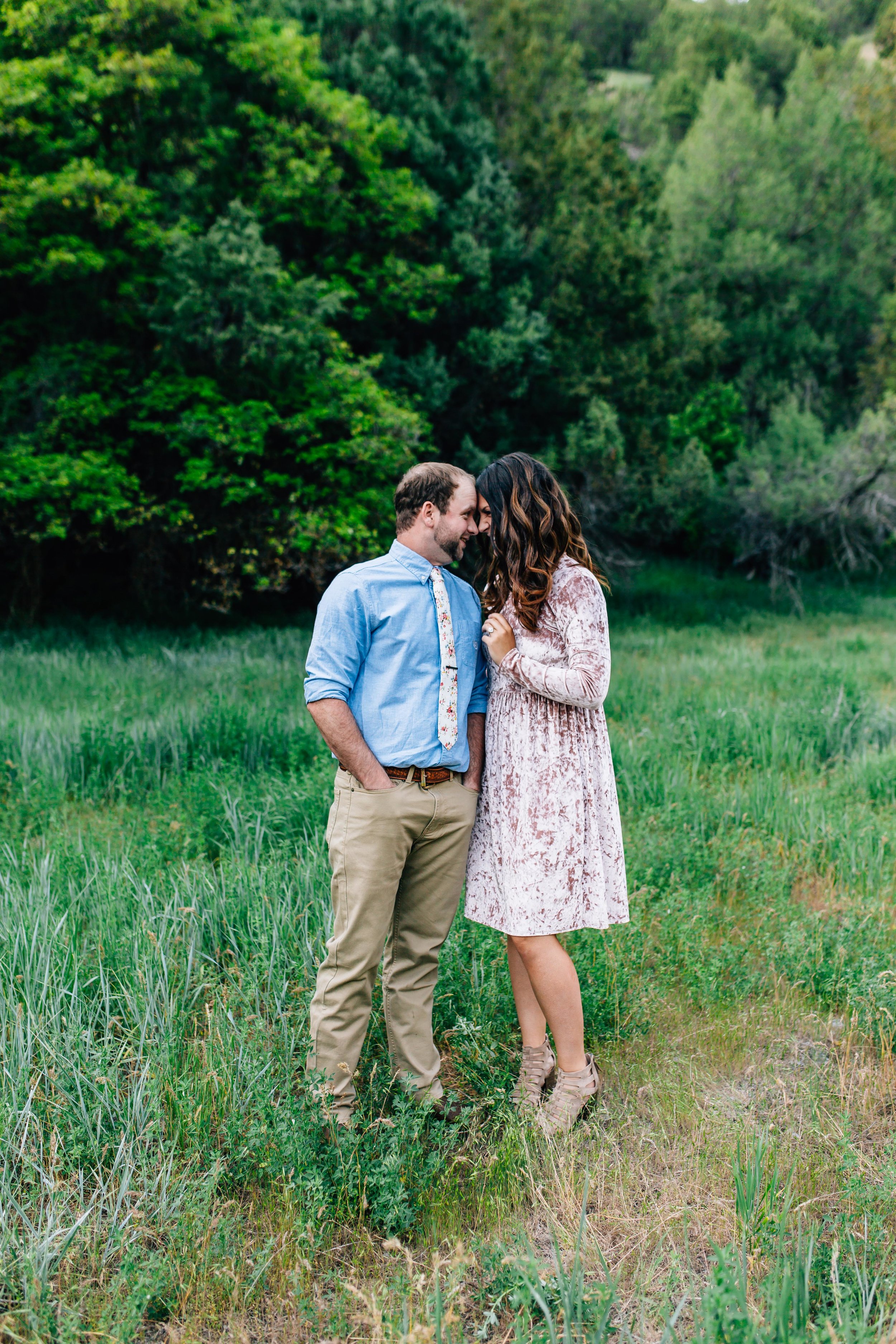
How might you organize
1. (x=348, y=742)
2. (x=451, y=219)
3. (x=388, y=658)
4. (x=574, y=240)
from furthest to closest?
1. (x=574, y=240)
2. (x=451, y=219)
3. (x=388, y=658)
4. (x=348, y=742)

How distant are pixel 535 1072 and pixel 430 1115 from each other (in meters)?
0.37

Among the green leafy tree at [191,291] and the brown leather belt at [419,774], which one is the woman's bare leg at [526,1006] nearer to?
the brown leather belt at [419,774]

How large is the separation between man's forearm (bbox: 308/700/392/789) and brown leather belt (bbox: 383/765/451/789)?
0.18 feet

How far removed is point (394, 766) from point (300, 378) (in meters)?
11.9

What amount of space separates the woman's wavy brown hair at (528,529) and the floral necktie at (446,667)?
0.20 metres

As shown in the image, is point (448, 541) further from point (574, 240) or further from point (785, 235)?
point (785, 235)

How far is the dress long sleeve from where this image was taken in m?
2.51

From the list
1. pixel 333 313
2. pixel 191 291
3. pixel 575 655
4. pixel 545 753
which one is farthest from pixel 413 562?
pixel 333 313

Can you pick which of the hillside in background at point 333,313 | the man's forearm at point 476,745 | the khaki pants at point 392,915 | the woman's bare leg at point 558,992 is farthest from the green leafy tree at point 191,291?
the woman's bare leg at point 558,992

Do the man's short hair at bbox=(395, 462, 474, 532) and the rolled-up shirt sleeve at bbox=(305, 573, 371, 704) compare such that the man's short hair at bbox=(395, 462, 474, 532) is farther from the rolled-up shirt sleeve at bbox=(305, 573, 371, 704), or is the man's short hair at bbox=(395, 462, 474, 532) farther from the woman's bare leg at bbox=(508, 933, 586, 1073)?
the woman's bare leg at bbox=(508, 933, 586, 1073)

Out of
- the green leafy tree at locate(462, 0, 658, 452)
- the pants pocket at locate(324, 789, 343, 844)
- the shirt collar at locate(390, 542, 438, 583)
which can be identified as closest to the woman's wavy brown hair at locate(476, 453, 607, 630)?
the shirt collar at locate(390, 542, 438, 583)

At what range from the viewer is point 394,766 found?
2.54 meters

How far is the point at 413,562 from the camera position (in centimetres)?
263

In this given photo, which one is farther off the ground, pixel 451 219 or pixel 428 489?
pixel 451 219
